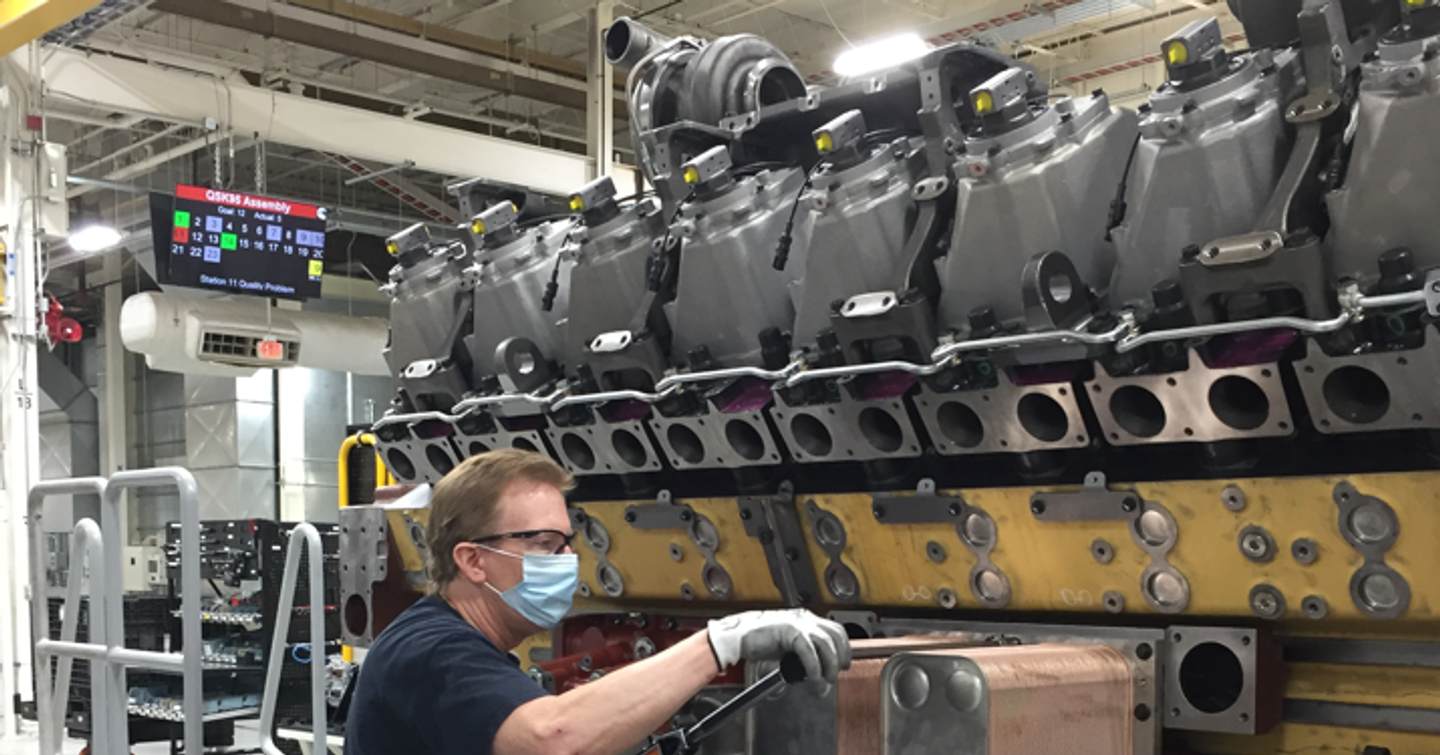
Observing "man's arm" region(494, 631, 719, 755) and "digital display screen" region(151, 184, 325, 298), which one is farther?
"digital display screen" region(151, 184, 325, 298)

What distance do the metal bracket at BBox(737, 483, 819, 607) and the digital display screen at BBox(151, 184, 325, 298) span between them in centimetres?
783

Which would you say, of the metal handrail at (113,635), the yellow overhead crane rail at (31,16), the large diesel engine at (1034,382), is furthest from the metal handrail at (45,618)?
the yellow overhead crane rail at (31,16)

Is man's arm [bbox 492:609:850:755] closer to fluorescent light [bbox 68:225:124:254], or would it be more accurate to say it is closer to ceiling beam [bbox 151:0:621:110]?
ceiling beam [bbox 151:0:621:110]

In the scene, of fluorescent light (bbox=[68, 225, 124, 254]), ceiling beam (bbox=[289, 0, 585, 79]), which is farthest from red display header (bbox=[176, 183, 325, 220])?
fluorescent light (bbox=[68, 225, 124, 254])

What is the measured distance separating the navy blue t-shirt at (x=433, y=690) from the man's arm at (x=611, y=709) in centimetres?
4

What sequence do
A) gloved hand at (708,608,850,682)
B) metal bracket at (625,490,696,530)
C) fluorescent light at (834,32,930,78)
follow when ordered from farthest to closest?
fluorescent light at (834,32,930,78)
metal bracket at (625,490,696,530)
gloved hand at (708,608,850,682)

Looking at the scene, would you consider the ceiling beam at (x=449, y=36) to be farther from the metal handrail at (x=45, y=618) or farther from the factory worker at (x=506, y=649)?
the factory worker at (x=506, y=649)

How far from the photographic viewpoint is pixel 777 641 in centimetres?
241

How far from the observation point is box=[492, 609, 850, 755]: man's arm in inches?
89.0

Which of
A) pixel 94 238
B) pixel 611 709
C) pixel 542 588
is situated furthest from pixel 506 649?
pixel 94 238

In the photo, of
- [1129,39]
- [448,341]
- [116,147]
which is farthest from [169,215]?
[1129,39]

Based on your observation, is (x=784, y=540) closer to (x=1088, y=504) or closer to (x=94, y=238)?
(x=1088, y=504)

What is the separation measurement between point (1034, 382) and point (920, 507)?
0.49 m

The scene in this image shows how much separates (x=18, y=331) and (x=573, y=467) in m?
6.55
